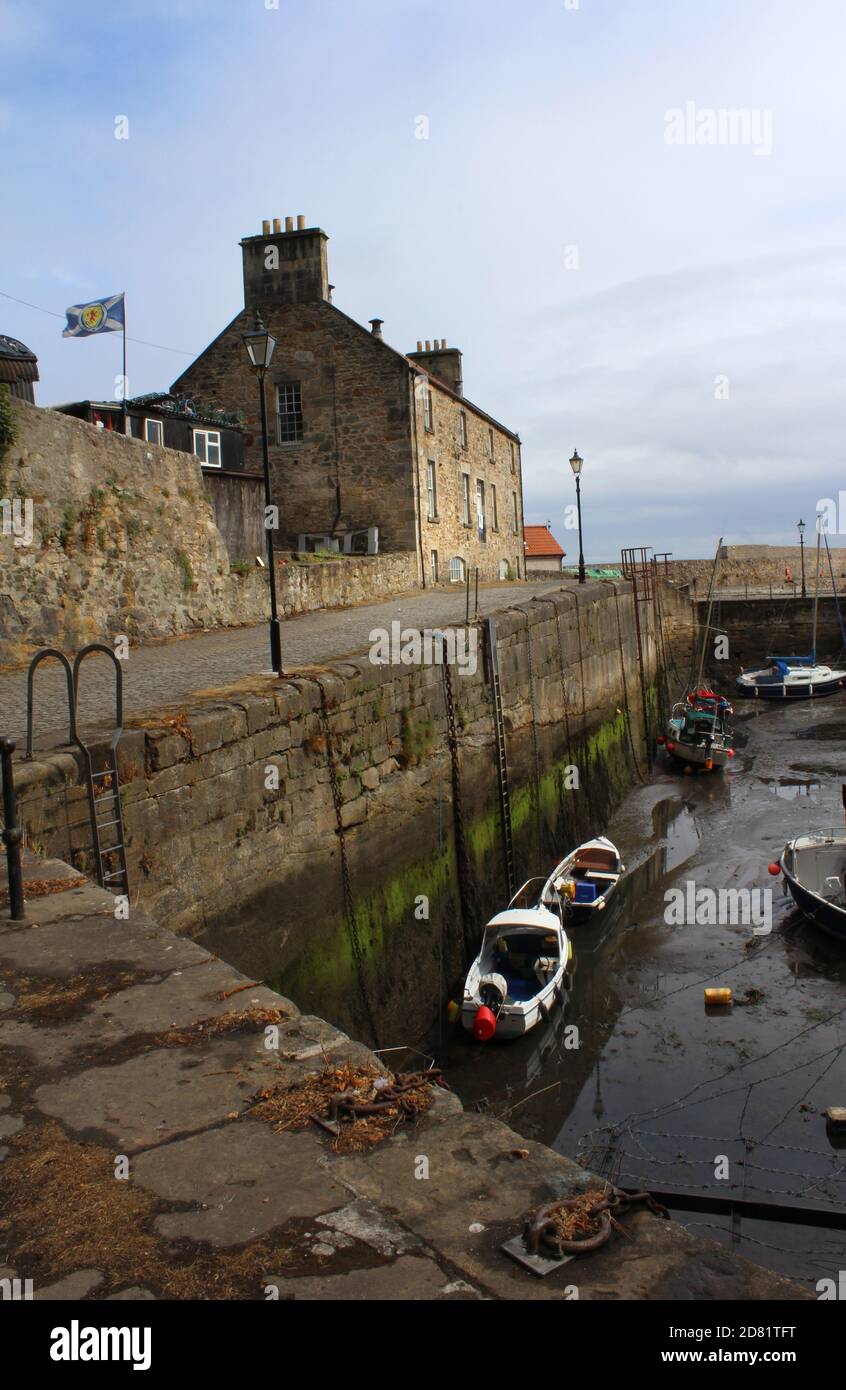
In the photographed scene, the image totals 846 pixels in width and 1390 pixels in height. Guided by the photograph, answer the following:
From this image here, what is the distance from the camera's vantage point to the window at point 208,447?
21.5 metres

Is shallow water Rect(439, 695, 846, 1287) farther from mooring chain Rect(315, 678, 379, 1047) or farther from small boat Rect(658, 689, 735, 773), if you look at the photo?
small boat Rect(658, 689, 735, 773)

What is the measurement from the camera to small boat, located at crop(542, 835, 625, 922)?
47.0ft

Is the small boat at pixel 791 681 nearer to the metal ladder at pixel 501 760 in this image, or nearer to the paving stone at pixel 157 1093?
the metal ladder at pixel 501 760

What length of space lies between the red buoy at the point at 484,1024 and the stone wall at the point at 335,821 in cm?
63

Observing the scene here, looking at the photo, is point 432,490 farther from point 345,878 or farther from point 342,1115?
point 342,1115

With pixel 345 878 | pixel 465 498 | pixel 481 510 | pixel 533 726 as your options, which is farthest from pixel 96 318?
pixel 481 510

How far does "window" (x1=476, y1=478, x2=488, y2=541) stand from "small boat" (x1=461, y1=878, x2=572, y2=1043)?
20.8m

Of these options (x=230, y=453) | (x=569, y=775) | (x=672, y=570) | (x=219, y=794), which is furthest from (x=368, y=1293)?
(x=672, y=570)

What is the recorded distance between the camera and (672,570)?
4778 centimetres

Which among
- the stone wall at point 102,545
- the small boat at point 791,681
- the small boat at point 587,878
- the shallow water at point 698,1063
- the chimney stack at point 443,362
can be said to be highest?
the chimney stack at point 443,362

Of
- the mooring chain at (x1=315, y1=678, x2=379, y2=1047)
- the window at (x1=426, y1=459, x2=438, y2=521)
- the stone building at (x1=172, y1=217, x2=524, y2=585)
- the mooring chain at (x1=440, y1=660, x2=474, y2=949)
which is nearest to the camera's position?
the mooring chain at (x1=315, y1=678, x2=379, y2=1047)

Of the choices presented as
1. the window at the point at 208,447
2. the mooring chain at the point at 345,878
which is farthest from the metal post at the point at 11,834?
the window at the point at 208,447

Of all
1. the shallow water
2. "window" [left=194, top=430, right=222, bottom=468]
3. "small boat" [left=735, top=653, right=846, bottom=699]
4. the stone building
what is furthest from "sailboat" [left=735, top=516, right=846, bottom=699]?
"window" [left=194, top=430, right=222, bottom=468]
